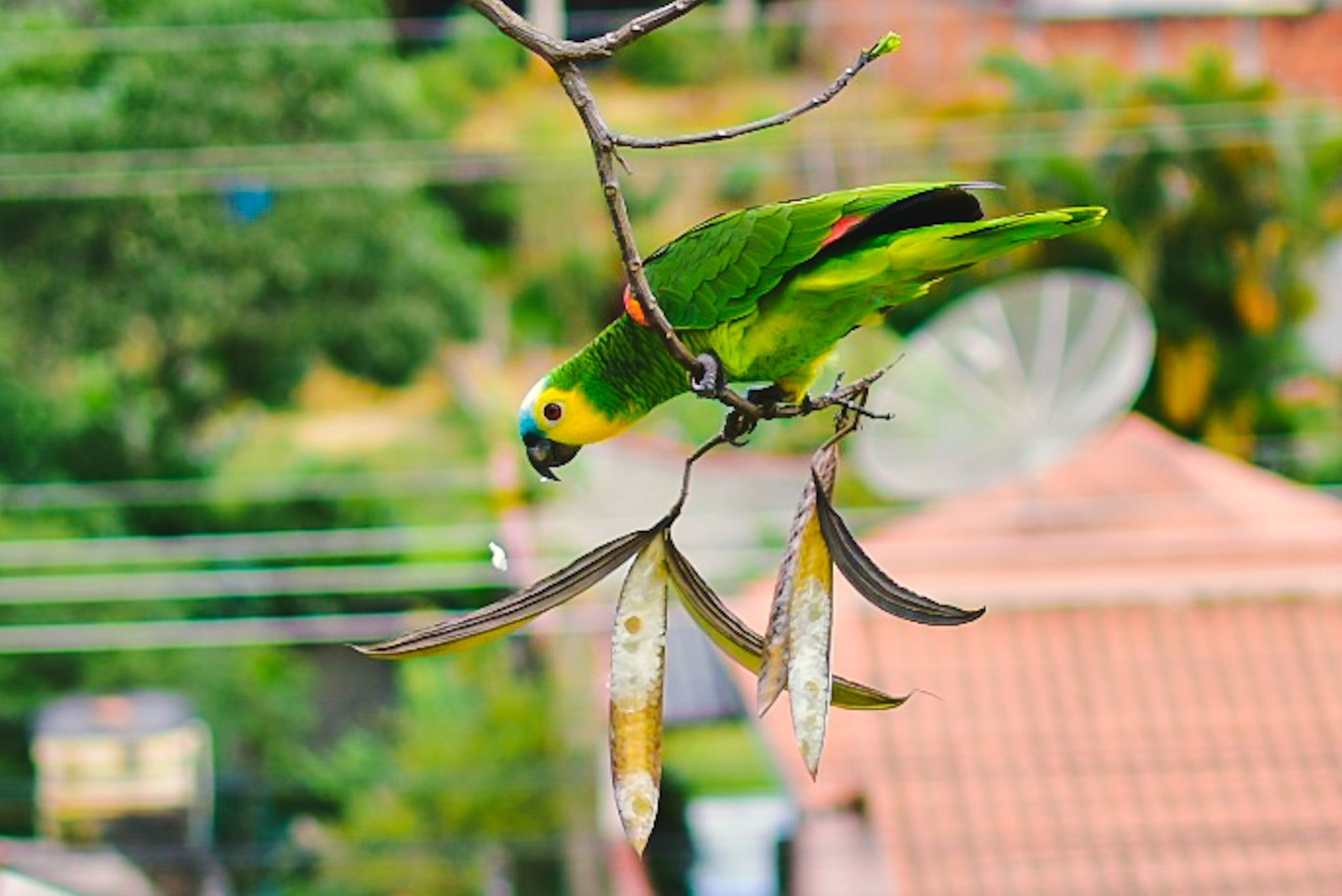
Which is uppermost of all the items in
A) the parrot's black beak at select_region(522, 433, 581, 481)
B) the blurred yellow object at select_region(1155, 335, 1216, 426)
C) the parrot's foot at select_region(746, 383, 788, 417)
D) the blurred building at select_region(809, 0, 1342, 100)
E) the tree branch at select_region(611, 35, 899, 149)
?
the tree branch at select_region(611, 35, 899, 149)

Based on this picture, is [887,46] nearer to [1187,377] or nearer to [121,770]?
[121,770]

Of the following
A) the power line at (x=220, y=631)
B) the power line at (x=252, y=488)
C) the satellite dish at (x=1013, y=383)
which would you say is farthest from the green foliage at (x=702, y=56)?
the satellite dish at (x=1013, y=383)

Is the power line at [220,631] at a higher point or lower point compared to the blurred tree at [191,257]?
lower

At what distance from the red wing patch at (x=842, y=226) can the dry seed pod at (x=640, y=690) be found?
9 centimetres

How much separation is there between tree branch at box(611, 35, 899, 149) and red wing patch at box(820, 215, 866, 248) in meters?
0.04

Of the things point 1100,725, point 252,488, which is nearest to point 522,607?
point 1100,725

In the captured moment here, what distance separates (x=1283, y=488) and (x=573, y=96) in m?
3.97

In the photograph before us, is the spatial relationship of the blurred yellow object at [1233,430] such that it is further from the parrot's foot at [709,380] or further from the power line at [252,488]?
the parrot's foot at [709,380]

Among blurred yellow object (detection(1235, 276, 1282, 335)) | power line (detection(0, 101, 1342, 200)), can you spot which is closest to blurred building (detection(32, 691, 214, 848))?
power line (detection(0, 101, 1342, 200))

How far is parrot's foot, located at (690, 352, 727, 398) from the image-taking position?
0.51 meters

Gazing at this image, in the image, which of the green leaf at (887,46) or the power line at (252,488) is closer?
the green leaf at (887,46)

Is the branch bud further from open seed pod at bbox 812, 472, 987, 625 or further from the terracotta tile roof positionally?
the terracotta tile roof

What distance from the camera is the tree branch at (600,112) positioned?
416 millimetres

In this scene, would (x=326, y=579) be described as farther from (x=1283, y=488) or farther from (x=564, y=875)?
(x=1283, y=488)
